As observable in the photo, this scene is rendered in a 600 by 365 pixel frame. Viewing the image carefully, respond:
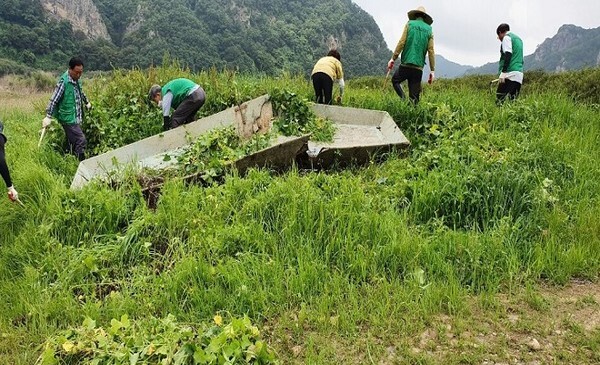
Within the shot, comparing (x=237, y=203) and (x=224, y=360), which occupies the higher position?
(x=237, y=203)

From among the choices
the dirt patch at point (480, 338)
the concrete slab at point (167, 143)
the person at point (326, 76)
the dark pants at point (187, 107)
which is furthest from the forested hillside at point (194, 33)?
the dirt patch at point (480, 338)

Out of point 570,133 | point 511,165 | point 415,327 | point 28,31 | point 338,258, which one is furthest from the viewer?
point 28,31

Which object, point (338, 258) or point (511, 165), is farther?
point (511, 165)

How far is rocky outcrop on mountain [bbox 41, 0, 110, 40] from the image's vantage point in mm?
50031

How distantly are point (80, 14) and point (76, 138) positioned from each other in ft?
180

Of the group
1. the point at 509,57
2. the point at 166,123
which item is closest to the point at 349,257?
the point at 166,123

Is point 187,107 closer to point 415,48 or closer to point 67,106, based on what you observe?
point 67,106

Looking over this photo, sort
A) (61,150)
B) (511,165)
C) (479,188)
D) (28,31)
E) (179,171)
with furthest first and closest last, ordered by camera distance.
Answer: (28,31) → (61,150) → (179,171) → (511,165) → (479,188)

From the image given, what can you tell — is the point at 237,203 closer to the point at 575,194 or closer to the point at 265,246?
the point at 265,246

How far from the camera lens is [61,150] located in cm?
611

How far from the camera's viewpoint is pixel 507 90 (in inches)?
269

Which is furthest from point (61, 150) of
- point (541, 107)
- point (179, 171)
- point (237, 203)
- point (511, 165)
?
point (541, 107)

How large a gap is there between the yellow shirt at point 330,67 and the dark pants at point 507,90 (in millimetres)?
2584

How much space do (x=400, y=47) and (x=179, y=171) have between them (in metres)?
3.93
